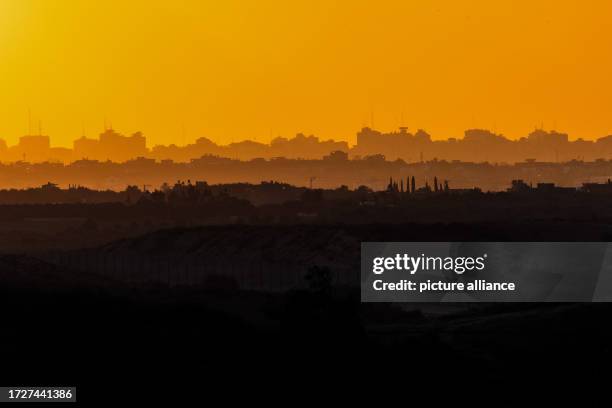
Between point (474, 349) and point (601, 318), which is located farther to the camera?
point (601, 318)

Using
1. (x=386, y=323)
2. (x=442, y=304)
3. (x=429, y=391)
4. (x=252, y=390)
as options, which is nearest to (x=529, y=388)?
(x=429, y=391)

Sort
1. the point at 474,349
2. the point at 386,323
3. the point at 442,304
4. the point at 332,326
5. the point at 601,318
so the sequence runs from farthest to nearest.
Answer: the point at 442,304, the point at 386,323, the point at 601,318, the point at 474,349, the point at 332,326

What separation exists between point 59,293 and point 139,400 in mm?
28727

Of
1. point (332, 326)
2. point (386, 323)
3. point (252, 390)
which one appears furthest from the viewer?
point (386, 323)

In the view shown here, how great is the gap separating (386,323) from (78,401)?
60.3m

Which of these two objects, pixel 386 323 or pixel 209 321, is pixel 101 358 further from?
pixel 386 323

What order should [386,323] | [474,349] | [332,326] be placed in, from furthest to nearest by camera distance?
[386,323], [474,349], [332,326]

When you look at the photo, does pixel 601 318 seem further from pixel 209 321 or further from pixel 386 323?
pixel 209 321

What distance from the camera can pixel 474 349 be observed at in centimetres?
11725

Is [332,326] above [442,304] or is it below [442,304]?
below

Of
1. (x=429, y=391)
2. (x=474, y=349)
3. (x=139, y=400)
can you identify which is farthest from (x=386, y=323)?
(x=139, y=400)

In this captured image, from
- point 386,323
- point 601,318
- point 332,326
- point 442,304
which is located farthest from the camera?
point 442,304

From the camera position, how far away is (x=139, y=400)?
297 feet

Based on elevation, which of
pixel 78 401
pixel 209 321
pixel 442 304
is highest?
pixel 442 304
